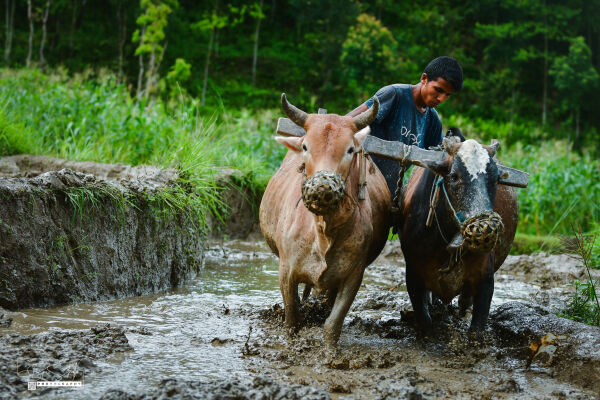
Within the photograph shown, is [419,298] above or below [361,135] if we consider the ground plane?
below

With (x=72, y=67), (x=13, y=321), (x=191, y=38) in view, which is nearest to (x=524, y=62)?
(x=191, y=38)

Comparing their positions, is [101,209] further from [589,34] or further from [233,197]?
[589,34]

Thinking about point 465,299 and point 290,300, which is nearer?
point 290,300

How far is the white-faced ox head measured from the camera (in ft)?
13.5

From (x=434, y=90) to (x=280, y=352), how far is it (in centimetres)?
278

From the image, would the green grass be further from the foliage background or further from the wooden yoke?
the foliage background

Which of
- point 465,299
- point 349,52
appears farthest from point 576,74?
point 465,299

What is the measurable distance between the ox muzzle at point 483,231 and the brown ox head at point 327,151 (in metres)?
0.90

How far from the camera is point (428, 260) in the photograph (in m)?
4.88

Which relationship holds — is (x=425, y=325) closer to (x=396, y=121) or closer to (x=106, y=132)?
(x=396, y=121)


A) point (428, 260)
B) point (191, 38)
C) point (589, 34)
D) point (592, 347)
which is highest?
point (589, 34)

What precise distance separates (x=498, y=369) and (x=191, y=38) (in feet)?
98.8

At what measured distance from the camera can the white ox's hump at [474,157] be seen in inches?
174

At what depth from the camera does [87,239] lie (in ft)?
17.9
